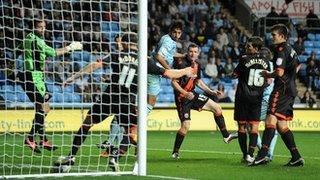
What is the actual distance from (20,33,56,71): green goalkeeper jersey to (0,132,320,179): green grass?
50.6 inches

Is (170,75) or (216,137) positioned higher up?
(170,75)

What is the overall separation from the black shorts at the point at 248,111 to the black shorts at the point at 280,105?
54cm

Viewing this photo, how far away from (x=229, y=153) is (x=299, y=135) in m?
6.49

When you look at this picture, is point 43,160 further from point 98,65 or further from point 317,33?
point 317,33

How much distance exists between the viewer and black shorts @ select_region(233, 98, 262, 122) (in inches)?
510

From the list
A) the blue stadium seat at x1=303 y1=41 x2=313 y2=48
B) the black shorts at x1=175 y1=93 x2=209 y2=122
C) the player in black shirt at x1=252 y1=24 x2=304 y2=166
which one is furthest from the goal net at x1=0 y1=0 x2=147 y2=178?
the blue stadium seat at x1=303 y1=41 x2=313 y2=48

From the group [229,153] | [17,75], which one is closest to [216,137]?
[229,153]

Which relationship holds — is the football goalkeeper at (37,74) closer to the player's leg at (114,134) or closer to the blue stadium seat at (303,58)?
the player's leg at (114,134)

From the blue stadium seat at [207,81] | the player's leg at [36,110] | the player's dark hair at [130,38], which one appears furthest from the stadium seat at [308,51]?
the player's dark hair at [130,38]

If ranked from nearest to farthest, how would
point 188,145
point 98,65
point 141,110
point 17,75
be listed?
point 141,110 → point 98,65 → point 17,75 → point 188,145

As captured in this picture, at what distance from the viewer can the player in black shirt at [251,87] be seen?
1282 centimetres

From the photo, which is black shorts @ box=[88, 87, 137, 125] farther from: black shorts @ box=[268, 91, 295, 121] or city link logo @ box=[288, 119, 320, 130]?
city link logo @ box=[288, 119, 320, 130]

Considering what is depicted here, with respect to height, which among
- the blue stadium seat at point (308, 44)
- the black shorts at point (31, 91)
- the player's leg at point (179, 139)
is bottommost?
the player's leg at point (179, 139)

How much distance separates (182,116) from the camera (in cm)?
1380
